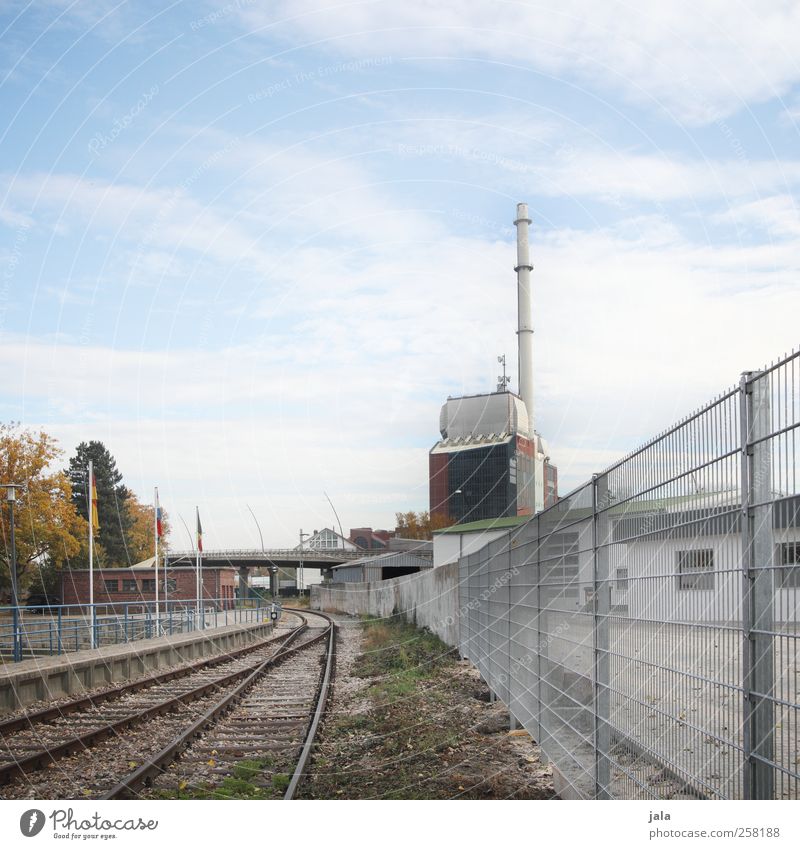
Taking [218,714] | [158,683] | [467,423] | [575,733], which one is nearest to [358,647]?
[158,683]

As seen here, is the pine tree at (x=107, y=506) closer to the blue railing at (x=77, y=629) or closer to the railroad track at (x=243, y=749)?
the blue railing at (x=77, y=629)

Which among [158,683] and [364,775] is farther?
[158,683]

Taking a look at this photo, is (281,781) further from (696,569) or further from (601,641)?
(696,569)

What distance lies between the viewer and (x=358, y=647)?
28.7m

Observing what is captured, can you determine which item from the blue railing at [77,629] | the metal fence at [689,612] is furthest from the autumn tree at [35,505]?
the metal fence at [689,612]

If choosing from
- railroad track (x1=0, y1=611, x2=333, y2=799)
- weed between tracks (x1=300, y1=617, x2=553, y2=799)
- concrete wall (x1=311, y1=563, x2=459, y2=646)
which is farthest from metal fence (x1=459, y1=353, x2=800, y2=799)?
concrete wall (x1=311, y1=563, x2=459, y2=646)

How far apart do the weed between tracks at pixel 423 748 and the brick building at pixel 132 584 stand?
159 feet

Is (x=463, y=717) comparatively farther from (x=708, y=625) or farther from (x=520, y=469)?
(x=520, y=469)

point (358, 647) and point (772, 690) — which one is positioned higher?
point (772, 690)

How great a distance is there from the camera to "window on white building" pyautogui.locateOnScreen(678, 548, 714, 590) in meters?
4.04

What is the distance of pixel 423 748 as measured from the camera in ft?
30.0

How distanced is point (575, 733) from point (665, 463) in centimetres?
296

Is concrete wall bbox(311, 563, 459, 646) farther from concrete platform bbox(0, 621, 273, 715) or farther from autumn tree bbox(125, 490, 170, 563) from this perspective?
autumn tree bbox(125, 490, 170, 563)
